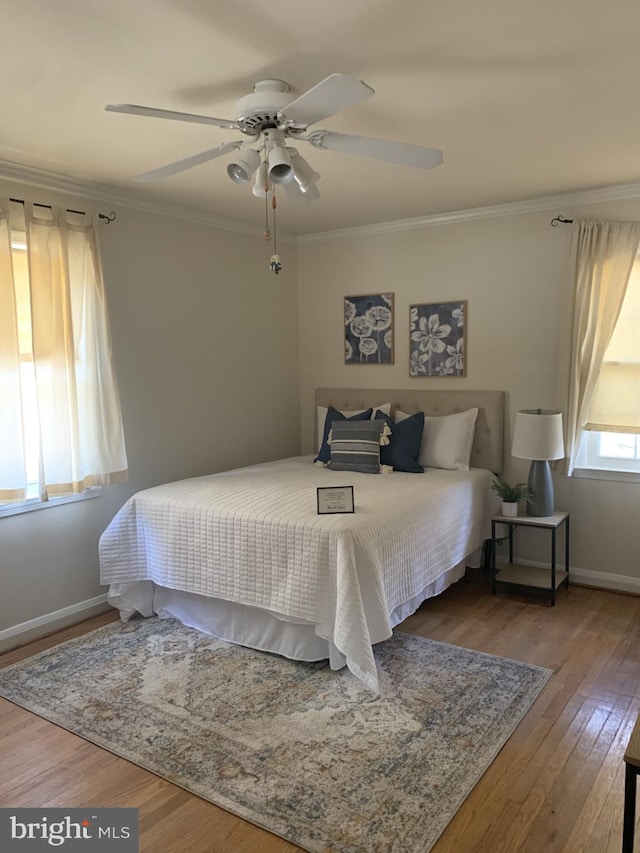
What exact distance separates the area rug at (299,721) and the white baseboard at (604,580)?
4.45ft

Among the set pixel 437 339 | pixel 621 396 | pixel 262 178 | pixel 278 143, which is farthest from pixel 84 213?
pixel 621 396

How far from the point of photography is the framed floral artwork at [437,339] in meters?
4.63

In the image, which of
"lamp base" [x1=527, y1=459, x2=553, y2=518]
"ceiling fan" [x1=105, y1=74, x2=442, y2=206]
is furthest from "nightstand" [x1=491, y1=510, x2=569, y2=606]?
"ceiling fan" [x1=105, y1=74, x2=442, y2=206]

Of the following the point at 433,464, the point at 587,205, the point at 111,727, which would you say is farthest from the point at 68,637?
the point at 587,205

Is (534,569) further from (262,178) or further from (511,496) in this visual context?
(262,178)

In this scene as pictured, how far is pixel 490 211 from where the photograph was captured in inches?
173

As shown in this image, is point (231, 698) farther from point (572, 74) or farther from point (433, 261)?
point (433, 261)

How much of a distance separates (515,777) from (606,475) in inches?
92.8

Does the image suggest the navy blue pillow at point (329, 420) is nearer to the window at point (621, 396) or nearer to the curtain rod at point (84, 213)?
the window at point (621, 396)

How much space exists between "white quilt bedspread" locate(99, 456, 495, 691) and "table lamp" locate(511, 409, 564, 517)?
14.9 inches

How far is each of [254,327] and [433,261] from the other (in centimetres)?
144

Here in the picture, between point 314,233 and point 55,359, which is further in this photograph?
point 314,233

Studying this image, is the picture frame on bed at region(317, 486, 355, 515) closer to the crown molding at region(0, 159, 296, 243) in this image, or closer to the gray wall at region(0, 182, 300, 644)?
the gray wall at region(0, 182, 300, 644)

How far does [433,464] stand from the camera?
4410 mm
